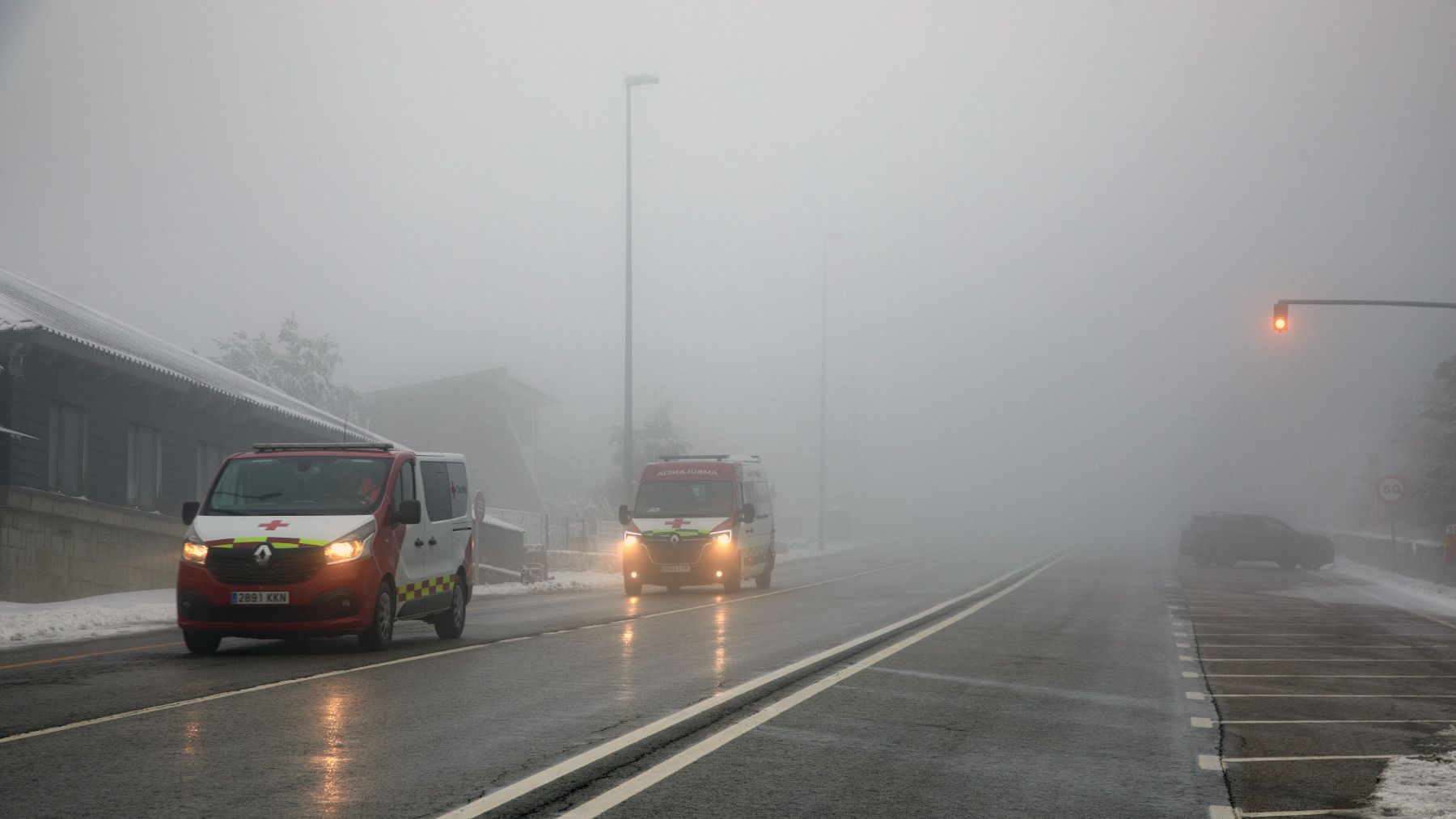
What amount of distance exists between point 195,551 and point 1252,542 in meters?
36.6

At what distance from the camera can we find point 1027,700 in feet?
35.4

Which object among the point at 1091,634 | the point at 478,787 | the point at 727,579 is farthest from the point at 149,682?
the point at 727,579

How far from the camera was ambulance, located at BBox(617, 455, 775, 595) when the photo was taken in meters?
25.1

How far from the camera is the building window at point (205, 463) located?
32.8 metres

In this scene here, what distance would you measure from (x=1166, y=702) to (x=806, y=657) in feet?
12.2

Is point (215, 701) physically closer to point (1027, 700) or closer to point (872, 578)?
point (1027, 700)

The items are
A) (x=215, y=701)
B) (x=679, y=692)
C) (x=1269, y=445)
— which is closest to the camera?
(x=215, y=701)

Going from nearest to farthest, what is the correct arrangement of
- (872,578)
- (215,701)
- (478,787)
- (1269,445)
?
1. (478,787)
2. (215,701)
3. (872,578)
4. (1269,445)

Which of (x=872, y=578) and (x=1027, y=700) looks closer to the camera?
(x=1027, y=700)

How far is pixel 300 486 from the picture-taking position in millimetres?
14203

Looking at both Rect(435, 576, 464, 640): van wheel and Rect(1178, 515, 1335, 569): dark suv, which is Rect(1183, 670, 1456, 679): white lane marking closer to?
Rect(435, 576, 464, 640): van wheel

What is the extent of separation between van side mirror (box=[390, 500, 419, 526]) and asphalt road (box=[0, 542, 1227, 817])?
1.32 m

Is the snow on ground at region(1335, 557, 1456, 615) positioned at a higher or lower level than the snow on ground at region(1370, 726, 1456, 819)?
lower

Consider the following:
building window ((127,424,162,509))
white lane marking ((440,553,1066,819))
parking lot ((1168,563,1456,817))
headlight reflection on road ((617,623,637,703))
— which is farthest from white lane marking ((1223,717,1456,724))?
building window ((127,424,162,509))
